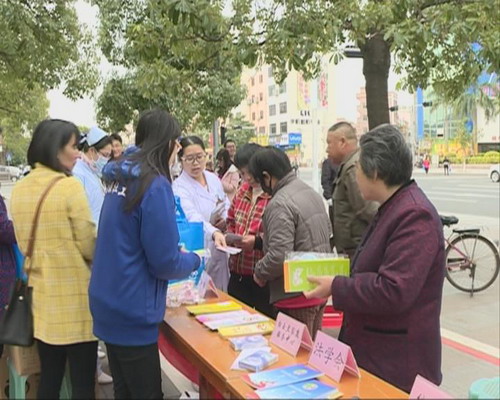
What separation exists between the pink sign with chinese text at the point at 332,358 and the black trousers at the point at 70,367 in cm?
99

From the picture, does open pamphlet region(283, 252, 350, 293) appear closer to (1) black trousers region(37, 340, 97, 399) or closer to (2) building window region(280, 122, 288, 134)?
(1) black trousers region(37, 340, 97, 399)

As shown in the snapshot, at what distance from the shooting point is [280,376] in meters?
1.74

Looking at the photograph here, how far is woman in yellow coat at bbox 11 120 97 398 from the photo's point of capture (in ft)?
6.99

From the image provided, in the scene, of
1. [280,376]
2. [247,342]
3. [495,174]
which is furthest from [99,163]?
[495,174]

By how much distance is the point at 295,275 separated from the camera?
192 centimetres

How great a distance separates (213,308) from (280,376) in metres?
0.92

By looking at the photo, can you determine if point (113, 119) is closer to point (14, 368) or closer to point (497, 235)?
point (497, 235)

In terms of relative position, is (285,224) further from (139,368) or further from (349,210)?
(139,368)

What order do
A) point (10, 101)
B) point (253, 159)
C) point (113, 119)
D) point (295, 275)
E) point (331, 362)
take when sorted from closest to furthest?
point (331, 362)
point (295, 275)
point (253, 159)
point (113, 119)
point (10, 101)

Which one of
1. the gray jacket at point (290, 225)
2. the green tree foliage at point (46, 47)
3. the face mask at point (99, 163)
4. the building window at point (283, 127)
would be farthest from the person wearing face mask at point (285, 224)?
the building window at point (283, 127)

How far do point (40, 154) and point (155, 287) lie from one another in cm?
77

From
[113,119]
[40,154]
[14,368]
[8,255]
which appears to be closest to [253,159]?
[40,154]

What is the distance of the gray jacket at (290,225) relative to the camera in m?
2.77

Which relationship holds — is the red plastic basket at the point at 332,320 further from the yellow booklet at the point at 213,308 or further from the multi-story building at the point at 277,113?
the multi-story building at the point at 277,113
